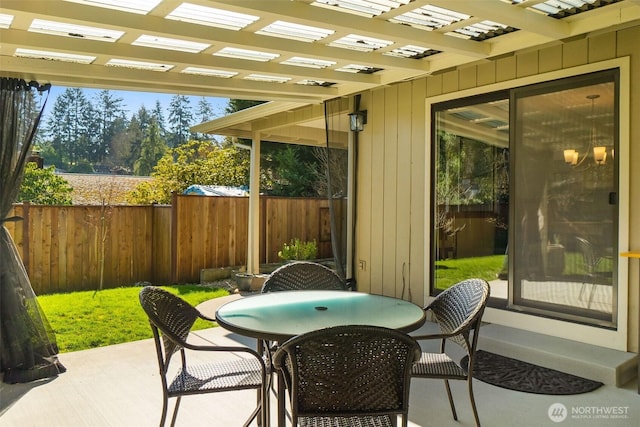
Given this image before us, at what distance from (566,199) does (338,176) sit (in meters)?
2.73

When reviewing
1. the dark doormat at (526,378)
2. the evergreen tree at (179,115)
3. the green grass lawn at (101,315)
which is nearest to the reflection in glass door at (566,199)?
the dark doormat at (526,378)

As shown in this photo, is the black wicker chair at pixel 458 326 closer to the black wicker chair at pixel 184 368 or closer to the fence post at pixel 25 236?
the black wicker chair at pixel 184 368

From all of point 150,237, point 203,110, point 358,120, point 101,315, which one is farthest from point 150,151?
point 358,120

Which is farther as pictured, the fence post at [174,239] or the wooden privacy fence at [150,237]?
the fence post at [174,239]

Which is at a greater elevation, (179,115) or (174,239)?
(179,115)

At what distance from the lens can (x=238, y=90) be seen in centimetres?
477

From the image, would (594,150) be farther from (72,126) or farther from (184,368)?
(72,126)

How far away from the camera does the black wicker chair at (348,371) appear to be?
184cm

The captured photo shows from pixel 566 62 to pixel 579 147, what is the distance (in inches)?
28.3

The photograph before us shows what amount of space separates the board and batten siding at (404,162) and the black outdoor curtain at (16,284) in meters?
3.39

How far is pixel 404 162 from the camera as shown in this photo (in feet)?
17.0

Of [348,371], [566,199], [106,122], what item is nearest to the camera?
[348,371]

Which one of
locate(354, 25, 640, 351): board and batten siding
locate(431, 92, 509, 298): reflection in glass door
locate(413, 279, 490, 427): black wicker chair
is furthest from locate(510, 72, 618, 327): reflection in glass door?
locate(413, 279, 490, 427): black wicker chair

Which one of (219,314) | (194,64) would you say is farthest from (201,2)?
(219,314)
